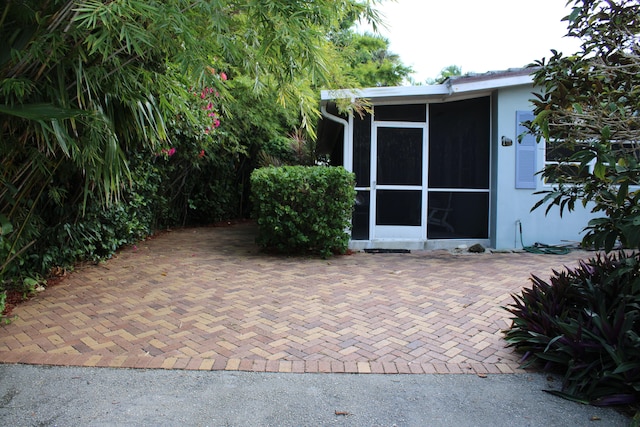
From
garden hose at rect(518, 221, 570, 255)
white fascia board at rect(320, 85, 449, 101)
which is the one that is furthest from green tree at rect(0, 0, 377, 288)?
garden hose at rect(518, 221, 570, 255)

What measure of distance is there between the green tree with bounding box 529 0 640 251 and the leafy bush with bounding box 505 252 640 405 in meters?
0.47

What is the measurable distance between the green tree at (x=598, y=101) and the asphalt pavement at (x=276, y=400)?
1078mm

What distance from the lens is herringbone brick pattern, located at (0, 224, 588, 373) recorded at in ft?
10.5

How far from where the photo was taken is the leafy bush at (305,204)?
21.4 feet

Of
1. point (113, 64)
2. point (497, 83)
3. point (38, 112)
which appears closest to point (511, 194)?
point (497, 83)

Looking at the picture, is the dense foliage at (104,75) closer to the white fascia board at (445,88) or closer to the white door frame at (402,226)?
the white fascia board at (445,88)

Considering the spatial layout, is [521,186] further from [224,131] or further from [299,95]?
[224,131]

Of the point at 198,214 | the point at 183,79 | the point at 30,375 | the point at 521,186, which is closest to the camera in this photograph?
the point at 30,375

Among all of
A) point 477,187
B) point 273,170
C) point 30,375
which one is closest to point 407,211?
point 477,187

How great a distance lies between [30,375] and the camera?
2914 millimetres

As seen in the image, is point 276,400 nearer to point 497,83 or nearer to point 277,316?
point 277,316

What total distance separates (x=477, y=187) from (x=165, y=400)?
6756mm

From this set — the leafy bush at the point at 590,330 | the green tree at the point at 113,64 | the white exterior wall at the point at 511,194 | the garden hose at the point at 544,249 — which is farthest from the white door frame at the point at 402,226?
the leafy bush at the point at 590,330

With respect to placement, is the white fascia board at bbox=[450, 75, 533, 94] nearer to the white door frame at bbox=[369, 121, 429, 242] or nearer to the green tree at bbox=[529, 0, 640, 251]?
the white door frame at bbox=[369, 121, 429, 242]
